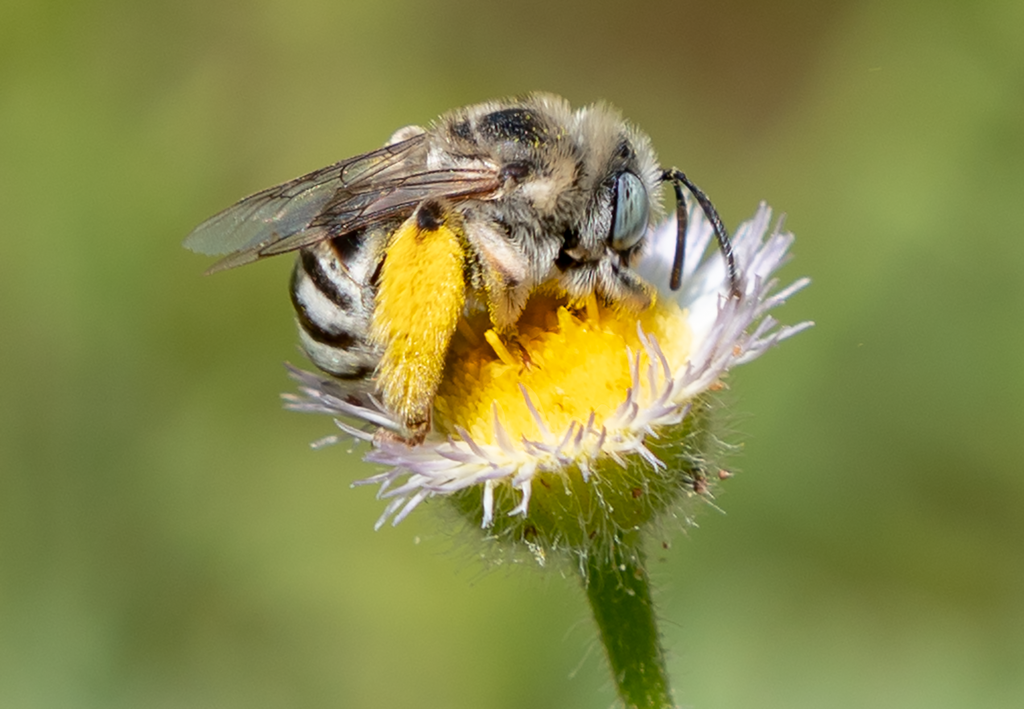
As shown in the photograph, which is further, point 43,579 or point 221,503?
point 221,503

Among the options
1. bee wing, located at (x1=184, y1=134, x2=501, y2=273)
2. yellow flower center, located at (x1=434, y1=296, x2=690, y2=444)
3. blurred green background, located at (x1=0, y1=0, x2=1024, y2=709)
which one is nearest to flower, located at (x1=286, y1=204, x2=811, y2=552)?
yellow flower center, located at (x1=434, y1=296, x2=690, y2=444)

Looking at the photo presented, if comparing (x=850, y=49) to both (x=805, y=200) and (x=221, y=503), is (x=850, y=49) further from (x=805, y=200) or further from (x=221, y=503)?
(x=221, y=503)

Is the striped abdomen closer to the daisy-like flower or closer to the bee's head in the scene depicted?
the daisy-like flower

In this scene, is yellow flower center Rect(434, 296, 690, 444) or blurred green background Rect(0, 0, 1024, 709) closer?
yellow flower center Rect(434, 296, 690, 444)

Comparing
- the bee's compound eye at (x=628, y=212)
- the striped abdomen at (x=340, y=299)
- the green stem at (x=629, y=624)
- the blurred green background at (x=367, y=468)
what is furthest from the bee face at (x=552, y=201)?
the blurred green background at (x=367, y=468)

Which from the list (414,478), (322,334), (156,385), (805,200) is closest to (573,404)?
(414,478)

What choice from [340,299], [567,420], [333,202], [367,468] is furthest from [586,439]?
[367,468]

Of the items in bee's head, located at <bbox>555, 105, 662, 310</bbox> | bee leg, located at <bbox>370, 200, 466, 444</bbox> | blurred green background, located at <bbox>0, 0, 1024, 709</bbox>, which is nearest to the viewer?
bee leg, located at <bbox>370, 200, 466, 444</bbox>
